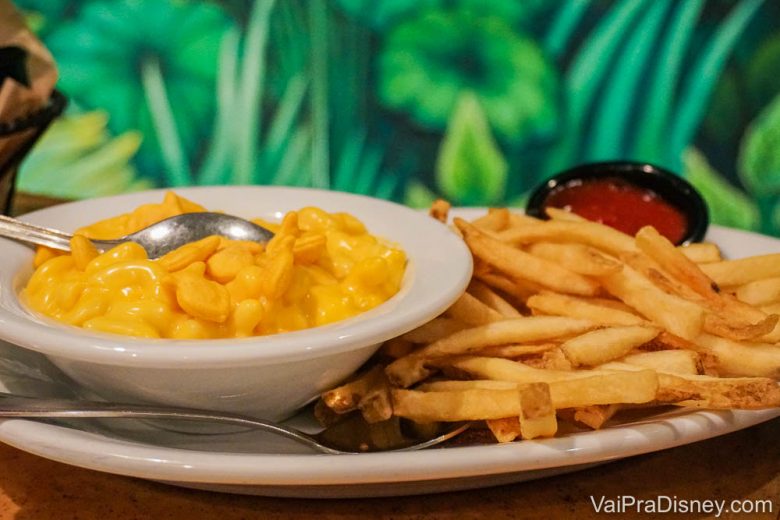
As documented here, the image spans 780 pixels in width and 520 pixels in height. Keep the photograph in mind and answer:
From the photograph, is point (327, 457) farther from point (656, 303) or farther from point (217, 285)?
point (656, 303)

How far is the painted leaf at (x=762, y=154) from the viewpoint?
4.36 metres

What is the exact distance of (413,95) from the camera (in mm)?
4680

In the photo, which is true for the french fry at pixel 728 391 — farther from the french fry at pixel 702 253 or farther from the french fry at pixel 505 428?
the french fry at pixel 702 253

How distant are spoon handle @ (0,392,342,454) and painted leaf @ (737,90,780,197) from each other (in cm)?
388

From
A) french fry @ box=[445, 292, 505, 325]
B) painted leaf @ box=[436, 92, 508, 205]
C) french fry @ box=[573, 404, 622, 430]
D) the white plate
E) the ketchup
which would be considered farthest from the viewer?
painted leaf @ box=[436, 92, 508, 205]

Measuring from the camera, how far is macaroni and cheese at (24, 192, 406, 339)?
129 centimetres

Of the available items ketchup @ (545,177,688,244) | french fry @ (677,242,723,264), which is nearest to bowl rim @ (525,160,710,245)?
ketchup @ (545,177,688,244)

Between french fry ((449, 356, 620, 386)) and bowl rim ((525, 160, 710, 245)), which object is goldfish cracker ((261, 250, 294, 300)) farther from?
bowl rim ((525, 160, 710, 245))

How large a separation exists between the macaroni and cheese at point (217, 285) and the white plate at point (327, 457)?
0.63 feet

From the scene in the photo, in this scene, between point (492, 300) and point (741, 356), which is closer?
point (741, 356)

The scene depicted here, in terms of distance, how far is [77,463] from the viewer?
118 centimetres

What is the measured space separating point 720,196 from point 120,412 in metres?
4.05

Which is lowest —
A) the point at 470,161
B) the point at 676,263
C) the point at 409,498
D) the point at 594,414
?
the point at 470,161

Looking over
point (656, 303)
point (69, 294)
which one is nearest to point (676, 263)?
point (656, 303)
